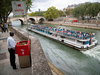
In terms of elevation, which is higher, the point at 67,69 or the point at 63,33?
the point at 63,33

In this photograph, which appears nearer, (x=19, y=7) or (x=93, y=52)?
(x=19, y=7)

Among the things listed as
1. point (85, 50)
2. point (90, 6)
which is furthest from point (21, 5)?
point (90, 6)

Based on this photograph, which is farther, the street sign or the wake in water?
the wake in water

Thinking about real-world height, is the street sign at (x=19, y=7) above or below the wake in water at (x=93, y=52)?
above

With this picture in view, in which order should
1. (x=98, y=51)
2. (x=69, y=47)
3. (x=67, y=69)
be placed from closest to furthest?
(x=67, y=69) < (x=98, y=51) < (x=69, y=47)

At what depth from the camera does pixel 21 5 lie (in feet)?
11.6

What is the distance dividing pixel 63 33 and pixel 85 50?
4833 millimetres

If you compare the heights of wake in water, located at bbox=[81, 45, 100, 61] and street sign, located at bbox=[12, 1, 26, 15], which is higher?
street sign, located at bbox=[12, 1, 26, 15]

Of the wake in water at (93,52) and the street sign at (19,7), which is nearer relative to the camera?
the street sign at (19,7)

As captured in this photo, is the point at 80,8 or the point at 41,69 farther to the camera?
the point at 80,8

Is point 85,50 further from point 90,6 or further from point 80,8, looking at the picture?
point 80,8

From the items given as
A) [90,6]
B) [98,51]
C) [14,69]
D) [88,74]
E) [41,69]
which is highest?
[90,6]

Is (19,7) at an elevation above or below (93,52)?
above

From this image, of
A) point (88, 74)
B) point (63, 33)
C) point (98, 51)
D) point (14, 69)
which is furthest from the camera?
point (63, 33)
